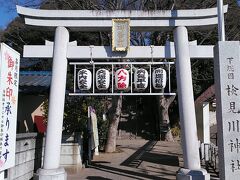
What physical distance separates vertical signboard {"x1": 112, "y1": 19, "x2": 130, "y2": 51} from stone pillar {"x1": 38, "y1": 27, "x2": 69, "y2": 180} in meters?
1.47

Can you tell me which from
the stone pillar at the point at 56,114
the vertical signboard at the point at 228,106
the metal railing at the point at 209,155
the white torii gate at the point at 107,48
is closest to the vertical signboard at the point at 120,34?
the white torii gate at the point at 107,48

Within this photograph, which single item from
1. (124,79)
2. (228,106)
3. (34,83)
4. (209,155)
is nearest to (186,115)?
(124,79)

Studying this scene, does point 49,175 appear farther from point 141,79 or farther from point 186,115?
point 186,115

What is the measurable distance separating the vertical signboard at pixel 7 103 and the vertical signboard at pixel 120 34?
4.70 meters

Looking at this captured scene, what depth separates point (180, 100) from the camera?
10.5 metres

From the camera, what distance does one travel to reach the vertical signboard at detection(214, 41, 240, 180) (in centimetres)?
711

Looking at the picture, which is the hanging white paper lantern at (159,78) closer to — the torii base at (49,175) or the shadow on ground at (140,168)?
the shadow on ground at (140,168)

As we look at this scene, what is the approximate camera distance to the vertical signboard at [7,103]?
5.69 m

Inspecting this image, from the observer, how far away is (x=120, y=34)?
10.7 meters

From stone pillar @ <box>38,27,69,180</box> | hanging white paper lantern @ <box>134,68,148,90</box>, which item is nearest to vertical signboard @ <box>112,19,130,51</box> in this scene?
hanging white paper lantern @ <box>134,68,148,90</box>

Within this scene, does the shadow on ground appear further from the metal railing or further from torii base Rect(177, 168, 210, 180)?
torii base Rect(177, 168, 210, 180)

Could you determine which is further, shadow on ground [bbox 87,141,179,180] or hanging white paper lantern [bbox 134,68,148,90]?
shadow on ground [bbox 87,141,179,180]

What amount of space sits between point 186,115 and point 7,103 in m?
5.72

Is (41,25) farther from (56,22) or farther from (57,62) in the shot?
(57,62)
